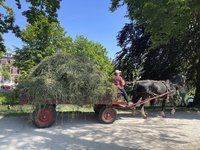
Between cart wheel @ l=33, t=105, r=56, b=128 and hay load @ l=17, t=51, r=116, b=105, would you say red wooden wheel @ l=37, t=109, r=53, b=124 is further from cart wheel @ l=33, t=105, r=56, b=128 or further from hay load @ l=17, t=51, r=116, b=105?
hay load @ l=17, t=51, r=116, b=105

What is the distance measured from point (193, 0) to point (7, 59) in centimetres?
6101

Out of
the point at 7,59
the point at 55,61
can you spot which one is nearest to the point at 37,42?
the point at 55,61

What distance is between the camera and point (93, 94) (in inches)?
190

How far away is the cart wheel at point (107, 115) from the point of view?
5461 mm

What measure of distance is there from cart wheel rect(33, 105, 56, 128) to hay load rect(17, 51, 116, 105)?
14.1 inches

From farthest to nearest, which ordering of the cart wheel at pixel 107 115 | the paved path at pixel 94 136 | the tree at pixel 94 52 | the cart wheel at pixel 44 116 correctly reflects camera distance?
the tree at pixel 94 52
the cart wheel at pixel 107 115
the cart wheel at pixel 44 116
the paved path at pixel 94 136

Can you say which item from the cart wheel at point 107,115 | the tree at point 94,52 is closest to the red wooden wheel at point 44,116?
the cart wheel at point 107,115

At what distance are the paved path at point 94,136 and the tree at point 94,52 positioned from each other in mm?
21182

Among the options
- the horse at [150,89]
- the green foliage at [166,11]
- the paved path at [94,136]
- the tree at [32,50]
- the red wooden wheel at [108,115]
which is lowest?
the paved path at [94,136]

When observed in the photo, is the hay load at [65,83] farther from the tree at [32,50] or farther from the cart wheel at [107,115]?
the tree at [32,50]

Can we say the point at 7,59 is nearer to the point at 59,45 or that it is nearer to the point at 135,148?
the point at 59,45

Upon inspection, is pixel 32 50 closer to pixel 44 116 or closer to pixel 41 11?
pixel 41 11

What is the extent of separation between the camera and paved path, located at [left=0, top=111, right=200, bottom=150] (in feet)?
11.8

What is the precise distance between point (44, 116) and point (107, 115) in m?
2.15
